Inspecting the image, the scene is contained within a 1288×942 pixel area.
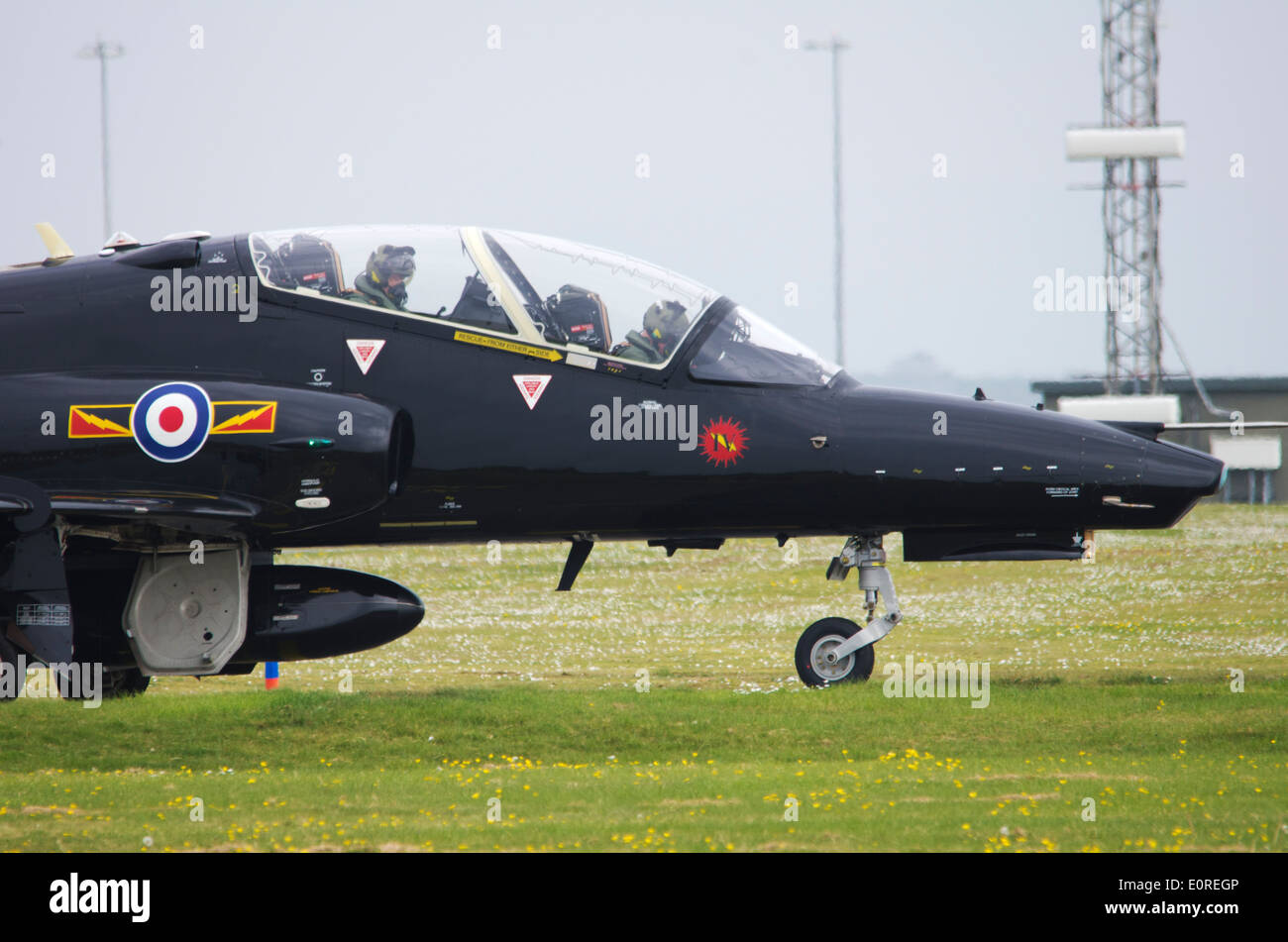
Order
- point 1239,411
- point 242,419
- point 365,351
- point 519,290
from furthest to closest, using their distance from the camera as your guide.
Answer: point 1239,411 → point 519,290 → point 365,351 → point 242,419

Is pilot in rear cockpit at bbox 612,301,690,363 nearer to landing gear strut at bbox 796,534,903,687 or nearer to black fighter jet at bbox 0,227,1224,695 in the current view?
black fighter jet at bbox 0,227,1224,695

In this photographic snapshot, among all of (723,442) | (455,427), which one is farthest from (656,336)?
(455,427)

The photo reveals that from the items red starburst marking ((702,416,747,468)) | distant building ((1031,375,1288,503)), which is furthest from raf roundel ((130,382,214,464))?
distant building ((1031,375,1288,503))

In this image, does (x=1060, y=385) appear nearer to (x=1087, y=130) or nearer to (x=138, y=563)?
(x=1087, y=130)

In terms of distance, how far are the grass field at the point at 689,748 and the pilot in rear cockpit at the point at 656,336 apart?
3081mm

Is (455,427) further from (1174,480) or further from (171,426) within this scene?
(1174,480)

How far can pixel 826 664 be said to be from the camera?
1284 cm

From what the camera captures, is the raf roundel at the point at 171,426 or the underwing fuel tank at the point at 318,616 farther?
the underwing fuel tank at the point at 318,616

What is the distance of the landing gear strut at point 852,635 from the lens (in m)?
12.7

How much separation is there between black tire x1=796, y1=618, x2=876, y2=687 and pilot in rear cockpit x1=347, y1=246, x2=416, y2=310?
15.1 ft

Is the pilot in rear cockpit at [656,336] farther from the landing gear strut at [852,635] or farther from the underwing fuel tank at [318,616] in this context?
the underwing fuel tank at [318,616]

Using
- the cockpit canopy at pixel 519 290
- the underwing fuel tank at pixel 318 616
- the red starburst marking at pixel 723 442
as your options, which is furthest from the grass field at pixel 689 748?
the cockpit canopy at pixel 519 290

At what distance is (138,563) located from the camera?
39.2 feet

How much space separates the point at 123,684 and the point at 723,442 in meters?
6.38
